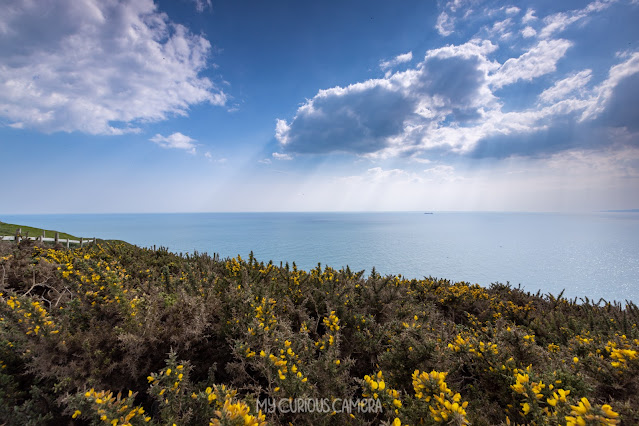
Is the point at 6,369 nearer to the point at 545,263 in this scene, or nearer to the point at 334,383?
the point at 334,383

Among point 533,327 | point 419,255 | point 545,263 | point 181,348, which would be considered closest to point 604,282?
point 545,263

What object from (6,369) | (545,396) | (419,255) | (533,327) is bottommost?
(419,255)

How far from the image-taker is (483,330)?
438 centimetres

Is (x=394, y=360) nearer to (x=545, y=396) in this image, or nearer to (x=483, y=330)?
(x=545, y=396)

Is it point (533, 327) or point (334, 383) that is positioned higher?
point (334, 383)

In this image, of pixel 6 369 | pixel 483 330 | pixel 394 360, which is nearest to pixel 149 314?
pixel 6 369

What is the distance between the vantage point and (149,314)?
9.73ft

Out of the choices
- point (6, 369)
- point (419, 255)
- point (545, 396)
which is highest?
point (545, 396)

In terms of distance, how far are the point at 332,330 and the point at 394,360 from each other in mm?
801

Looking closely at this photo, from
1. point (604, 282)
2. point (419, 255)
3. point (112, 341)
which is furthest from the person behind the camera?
point (419, 255)

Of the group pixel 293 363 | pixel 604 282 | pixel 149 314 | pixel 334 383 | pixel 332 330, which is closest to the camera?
pixel 334 383

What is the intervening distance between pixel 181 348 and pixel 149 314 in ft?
1.80

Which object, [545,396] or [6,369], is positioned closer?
[545,396]

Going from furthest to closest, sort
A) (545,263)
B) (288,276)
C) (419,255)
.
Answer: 1. (419,255)
2. (545,263)
3. (288,276)
